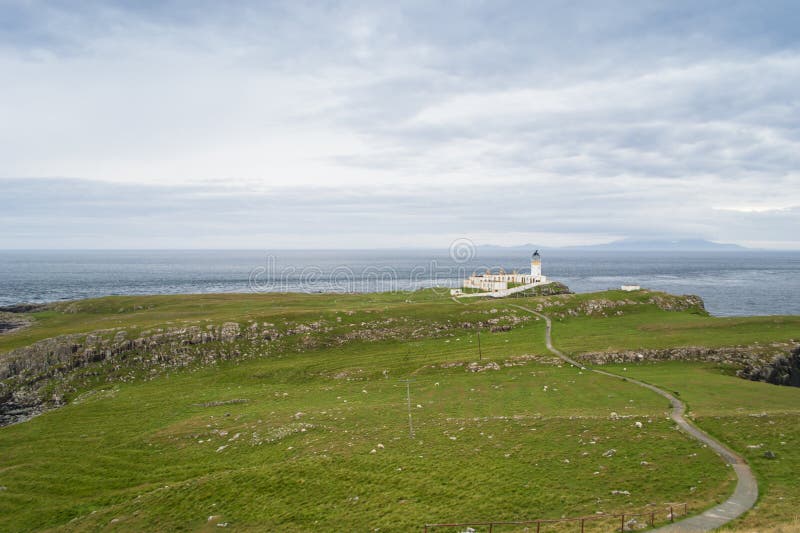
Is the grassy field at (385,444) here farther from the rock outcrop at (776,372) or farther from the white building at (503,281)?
the white building at (503,281)

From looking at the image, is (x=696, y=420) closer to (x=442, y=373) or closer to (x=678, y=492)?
(x=678, y=492)

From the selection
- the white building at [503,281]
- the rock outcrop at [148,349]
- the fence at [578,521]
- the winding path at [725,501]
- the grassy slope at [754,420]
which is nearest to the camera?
the winding path at [725,501]

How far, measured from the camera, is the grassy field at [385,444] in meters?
→ 24.3

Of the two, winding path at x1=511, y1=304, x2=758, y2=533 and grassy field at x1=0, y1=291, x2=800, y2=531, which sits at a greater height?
winding path at x1=511, y1=304, x2=758, y2=533

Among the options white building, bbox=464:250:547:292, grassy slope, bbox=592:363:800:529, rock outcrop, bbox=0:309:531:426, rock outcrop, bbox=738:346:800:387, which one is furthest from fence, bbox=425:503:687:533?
white building, bbox=464:250:547:292

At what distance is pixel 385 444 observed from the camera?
32.8m

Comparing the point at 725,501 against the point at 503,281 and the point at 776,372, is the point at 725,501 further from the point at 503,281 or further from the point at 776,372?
the point at 503,281

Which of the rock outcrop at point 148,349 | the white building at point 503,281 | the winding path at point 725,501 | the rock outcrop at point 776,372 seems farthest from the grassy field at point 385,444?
the white building at point 503,281

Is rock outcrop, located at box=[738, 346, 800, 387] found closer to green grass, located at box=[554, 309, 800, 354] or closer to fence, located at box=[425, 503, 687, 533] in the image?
Result: green grass, located at box=[554, 309, 800, 354]

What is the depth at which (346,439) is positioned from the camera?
34.3 meters

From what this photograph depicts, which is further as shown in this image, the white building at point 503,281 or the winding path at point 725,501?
the white building at point 503,281

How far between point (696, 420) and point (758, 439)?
4.46m

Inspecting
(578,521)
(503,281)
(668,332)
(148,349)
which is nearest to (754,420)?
(578,521)

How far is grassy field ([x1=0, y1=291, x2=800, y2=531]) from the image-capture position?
24.3m
